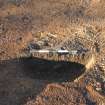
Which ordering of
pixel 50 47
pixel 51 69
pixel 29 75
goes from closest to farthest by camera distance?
1. pixel 29 75
2. pixel 51 69
3. pixel 50 47

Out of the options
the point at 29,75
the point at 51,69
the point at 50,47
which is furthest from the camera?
the point at 50,47

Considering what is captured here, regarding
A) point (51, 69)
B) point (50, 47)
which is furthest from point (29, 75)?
point (50, 47)

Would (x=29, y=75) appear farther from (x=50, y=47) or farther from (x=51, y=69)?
(x=50, y=47)

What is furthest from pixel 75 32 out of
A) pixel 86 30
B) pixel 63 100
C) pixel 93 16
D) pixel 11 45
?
pixel 63 100

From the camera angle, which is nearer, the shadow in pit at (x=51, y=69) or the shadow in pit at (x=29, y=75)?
the shadow in pit at (x=29, y=75)

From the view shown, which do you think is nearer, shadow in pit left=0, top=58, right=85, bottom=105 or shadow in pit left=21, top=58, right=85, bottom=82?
shadow in pit left=0, top=58, right=85, bottom=105

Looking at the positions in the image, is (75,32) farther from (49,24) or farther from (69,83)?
(69,83)

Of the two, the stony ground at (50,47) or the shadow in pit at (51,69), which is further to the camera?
the shadow in pit at (51,69)
